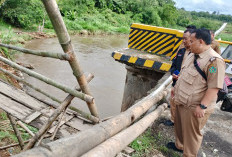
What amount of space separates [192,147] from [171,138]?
2.15ft

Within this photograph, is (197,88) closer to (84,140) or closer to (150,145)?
(150,145)

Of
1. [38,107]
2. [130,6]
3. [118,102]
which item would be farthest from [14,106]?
[130,6]

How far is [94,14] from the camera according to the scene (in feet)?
73.3

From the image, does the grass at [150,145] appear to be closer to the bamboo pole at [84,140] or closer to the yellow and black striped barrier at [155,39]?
the bamboo pole at [84,140]

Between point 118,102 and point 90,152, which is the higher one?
point 90,152

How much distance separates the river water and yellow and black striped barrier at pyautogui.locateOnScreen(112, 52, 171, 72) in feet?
7.01

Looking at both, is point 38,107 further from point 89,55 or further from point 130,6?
point 130,6

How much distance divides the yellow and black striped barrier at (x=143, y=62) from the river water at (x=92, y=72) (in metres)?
2.14

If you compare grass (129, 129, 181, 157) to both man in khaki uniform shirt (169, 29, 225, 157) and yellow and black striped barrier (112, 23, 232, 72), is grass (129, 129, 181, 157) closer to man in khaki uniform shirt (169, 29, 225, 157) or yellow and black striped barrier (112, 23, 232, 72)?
man in khaki uniform shirt (169, 29, 225, 157)

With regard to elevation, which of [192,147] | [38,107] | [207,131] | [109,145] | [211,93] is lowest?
[207,131]

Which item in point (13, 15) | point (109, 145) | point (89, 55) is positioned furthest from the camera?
point (13, 15)

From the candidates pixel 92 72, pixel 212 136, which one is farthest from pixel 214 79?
pixel 92 72

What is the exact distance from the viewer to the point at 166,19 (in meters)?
33.1

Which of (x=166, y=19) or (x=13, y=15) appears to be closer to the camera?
(x=13, y=15)
